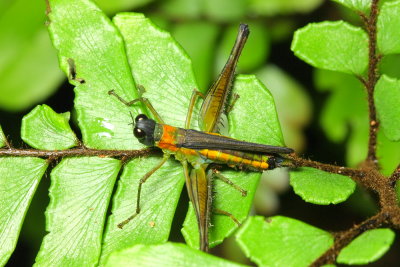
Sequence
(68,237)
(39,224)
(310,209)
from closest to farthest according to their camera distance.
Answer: (68,237)
(39,224)
(310,209)

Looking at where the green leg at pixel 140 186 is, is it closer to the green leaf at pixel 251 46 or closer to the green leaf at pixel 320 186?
the green leaf at pixel 320 186

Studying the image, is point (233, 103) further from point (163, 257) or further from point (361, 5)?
point (163, 257)

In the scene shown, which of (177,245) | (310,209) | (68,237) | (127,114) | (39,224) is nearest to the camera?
(177,245)

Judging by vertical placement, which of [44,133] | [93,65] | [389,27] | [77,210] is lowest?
[77,210]

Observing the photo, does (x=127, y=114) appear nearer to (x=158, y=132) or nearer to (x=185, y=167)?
(x=158, y=132)

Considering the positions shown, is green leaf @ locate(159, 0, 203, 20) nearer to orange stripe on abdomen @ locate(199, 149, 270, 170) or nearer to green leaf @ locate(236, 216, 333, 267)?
orange stripe on abdomen @ locate(199, 149, 270, 170)

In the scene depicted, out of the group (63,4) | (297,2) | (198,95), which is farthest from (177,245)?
(297,2)

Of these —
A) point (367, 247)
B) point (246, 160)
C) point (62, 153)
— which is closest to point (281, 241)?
point (367, 247)
